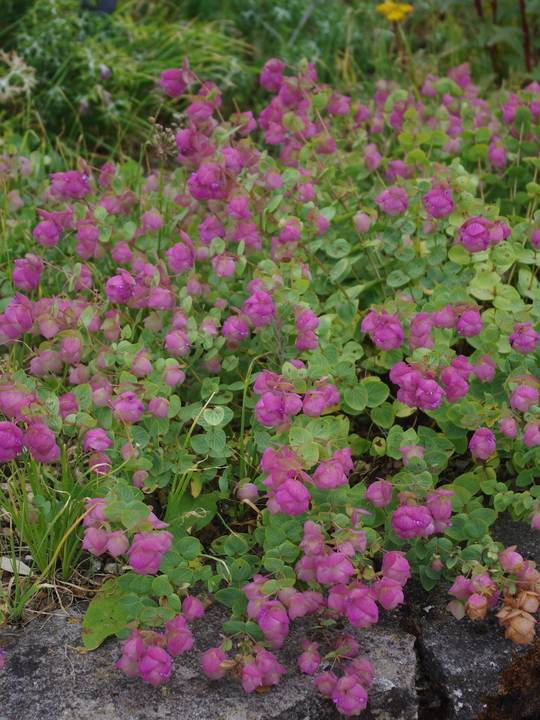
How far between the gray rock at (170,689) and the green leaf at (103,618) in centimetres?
3

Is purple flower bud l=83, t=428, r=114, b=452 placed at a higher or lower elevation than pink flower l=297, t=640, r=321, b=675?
higher

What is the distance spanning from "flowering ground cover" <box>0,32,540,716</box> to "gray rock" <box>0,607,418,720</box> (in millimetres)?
52

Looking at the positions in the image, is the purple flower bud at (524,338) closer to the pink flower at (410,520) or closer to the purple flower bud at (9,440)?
the pink flower at (410,520)

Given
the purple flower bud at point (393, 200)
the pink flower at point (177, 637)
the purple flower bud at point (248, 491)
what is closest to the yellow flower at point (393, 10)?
the purple flower bud at point (393, 200)

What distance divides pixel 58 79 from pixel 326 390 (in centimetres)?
227

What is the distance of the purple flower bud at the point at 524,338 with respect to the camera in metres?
1.59

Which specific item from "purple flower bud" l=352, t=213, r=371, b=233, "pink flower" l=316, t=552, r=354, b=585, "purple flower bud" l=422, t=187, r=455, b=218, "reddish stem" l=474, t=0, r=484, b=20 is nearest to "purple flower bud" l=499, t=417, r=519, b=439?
"pink flower" l=316, t=552, r=354, b=585

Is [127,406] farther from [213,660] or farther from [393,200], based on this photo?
[393,200]

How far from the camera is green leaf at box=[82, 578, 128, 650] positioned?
151 centimetres

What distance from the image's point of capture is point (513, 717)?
1474 millimetres

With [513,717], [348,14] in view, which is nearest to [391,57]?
[348,14]

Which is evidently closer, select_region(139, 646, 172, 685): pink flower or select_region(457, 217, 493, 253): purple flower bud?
select_region(139, 646, 172, 685): pink flower

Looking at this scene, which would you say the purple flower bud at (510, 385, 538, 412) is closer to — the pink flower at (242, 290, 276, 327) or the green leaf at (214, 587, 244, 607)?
the pink flower at (242, 290, 276, 327)

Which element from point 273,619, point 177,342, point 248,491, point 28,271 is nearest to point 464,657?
point 273,619
